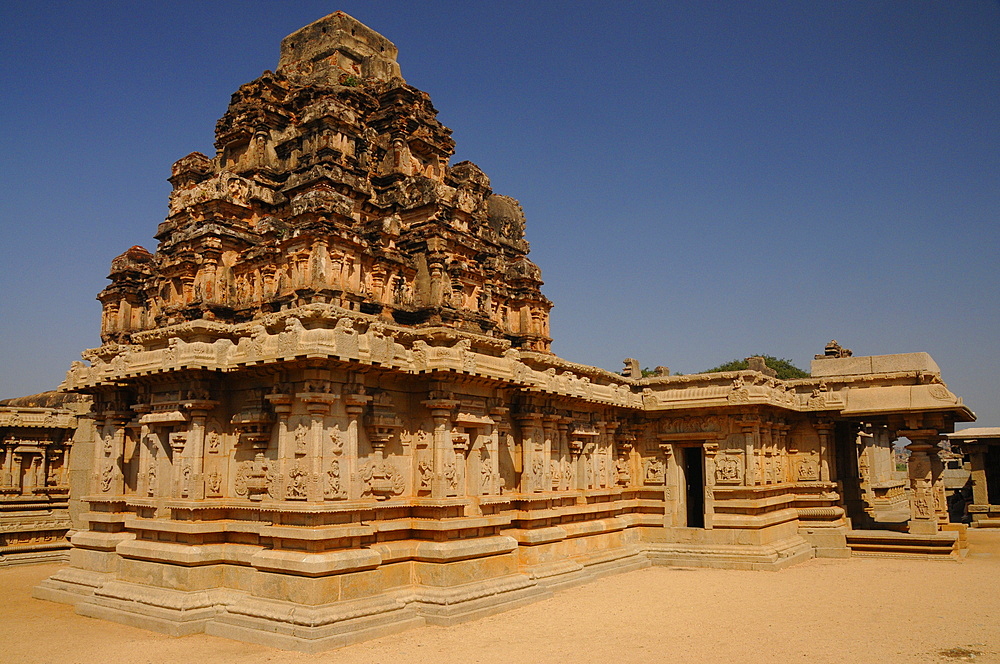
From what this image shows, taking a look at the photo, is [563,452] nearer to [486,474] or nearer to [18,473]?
[486,474]

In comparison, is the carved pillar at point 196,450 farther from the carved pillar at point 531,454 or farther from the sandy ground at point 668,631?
the carved pillar at point 531,454

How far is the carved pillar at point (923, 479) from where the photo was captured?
63.0 feet

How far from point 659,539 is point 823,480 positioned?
478cm

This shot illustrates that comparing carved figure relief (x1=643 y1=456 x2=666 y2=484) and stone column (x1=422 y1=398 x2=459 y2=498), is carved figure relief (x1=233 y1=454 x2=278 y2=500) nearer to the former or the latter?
stone column (x1=422 y1=398 x2=459 y2=498)

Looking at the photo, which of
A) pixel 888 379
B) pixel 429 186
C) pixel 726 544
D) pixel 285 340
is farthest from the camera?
pixel 888 379

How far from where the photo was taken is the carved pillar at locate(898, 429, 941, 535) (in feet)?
63.0

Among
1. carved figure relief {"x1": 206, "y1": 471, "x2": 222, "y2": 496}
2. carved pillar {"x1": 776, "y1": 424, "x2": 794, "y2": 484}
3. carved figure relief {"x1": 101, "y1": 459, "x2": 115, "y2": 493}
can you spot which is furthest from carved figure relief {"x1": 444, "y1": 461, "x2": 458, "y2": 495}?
carved pillar {"x1": 776, "y1": 424, "x2": 794, "y2": 484}

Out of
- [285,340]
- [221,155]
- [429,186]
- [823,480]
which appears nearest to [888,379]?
[823,480]

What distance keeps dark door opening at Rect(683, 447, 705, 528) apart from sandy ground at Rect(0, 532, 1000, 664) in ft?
23.4

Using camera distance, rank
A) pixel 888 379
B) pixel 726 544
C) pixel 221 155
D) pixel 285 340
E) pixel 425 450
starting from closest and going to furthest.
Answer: pixel 285 340, pixel 425 450, pixel 221 155, pixel 726 544, pixel 888 379

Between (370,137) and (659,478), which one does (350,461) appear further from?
(659,478)

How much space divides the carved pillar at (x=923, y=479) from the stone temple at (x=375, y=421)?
57mm

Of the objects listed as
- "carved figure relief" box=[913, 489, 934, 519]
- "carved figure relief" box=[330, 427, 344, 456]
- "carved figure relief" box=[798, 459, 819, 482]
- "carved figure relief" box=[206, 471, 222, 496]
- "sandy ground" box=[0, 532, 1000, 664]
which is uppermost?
"carved figure relief" box=[330, 427, 344, 456]

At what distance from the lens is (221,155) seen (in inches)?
692
